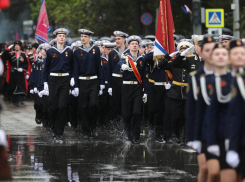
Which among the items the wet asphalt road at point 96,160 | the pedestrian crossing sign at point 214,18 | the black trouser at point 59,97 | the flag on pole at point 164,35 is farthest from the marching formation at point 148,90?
Answer: the pedestrian crossing sign at point 214,18

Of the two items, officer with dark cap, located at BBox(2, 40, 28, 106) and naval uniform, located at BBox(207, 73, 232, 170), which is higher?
officer with dark cap, located at BBox(2, 40, 28, 106)

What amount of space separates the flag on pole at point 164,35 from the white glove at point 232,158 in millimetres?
7212

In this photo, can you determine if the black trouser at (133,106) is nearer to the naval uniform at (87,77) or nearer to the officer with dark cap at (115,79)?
the naval uniform at (87,77)

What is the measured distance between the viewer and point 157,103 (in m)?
14.7

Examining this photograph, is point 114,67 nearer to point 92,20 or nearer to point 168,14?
point 168,14

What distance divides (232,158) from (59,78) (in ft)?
26.1

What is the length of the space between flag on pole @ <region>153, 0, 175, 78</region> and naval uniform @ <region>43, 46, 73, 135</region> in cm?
176

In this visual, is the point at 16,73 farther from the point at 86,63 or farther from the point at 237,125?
the point at 237,125

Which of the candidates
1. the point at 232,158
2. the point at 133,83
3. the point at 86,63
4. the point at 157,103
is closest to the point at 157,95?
the point at 157,103

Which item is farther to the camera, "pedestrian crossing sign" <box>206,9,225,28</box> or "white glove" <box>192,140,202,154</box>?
"pedestrian crossing sign" <box>206,9,225,28</box>

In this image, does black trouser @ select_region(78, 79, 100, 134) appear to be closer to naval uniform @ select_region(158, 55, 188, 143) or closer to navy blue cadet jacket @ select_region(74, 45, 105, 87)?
navy blue cadet jacket @ select_region(74, 45, 105, 87)

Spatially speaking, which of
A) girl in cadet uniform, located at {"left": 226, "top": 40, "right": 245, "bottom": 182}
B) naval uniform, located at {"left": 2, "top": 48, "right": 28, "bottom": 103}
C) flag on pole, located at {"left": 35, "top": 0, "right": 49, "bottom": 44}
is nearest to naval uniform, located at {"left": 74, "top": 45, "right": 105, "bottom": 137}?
girl in cadet uniform, located at {"left": 226, "top": 40, "right": 245, "bottom": 182}

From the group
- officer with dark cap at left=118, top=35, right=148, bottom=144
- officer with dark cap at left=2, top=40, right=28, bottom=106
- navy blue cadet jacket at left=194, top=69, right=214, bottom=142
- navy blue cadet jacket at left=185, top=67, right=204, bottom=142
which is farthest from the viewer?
officer with dark cap at left=2, top=40, right=28, bottom=106

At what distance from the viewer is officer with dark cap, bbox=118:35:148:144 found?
13.8 m
